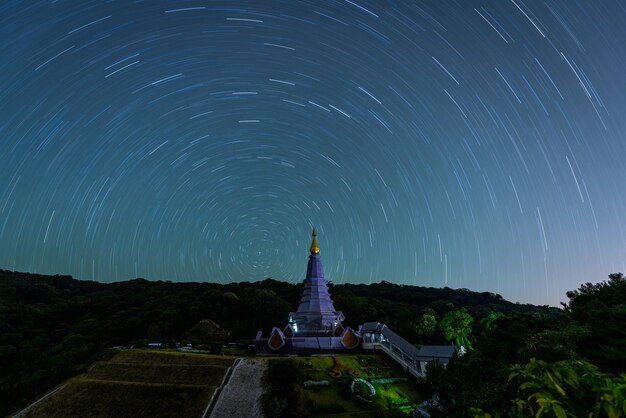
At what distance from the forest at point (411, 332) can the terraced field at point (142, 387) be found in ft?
10.2

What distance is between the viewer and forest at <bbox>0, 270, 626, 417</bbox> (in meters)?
6.53

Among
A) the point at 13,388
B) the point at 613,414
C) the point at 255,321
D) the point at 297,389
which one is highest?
the point at 255,321

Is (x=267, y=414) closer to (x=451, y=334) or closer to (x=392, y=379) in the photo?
(x=392, y=379)

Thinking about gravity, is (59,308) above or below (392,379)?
above

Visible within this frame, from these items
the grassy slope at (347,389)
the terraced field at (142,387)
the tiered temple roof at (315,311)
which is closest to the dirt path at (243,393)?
the terraced field at (142,387)

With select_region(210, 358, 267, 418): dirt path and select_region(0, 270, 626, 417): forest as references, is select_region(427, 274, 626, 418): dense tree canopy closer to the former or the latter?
select_region(0, 270, 626, 417): forest

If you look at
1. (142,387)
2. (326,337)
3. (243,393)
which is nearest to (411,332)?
(326,337)

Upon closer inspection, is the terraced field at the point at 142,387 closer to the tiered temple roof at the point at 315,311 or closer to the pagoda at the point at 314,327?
the pagoda at the point at 314,327

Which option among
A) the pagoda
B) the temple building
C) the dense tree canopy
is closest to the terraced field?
the pagoda

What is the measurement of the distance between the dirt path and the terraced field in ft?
3.25

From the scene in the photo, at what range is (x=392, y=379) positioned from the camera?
35875 mm

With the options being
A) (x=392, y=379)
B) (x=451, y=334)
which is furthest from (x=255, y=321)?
(x=392, y=379)

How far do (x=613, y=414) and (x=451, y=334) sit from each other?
2092 inches

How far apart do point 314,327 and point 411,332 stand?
14.7 m
